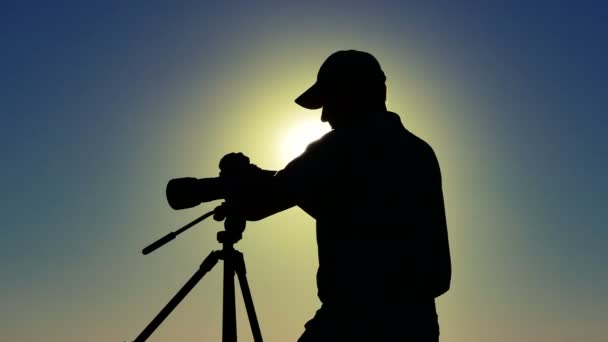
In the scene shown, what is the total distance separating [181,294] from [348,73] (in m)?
2.16

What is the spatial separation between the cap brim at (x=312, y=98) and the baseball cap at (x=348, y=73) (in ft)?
0.05

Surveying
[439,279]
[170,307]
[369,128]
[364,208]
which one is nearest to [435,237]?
[439,279]

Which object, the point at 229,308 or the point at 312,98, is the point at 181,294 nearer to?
the point at 229,308

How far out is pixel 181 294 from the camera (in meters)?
4.96

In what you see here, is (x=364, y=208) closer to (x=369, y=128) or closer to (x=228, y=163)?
(x=369, y=128)

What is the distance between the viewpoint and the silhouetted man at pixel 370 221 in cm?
389

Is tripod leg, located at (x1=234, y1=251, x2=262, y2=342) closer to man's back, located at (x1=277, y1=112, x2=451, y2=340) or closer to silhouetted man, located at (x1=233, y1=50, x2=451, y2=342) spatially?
silhouetted man, located at (x1=233, y1=50, x2=451, y2=342)

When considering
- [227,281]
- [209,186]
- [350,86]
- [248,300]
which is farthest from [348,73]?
[248,300]

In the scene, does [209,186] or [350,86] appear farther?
[209,186]

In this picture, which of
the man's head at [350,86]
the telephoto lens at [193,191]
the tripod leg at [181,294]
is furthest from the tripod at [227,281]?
the man's head at [350,86]

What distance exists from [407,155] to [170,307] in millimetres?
2233

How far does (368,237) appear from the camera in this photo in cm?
395

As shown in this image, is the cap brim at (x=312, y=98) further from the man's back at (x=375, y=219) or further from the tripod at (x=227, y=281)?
the tripod at (x=227, y=281)

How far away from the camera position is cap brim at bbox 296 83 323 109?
4816 millimetres
